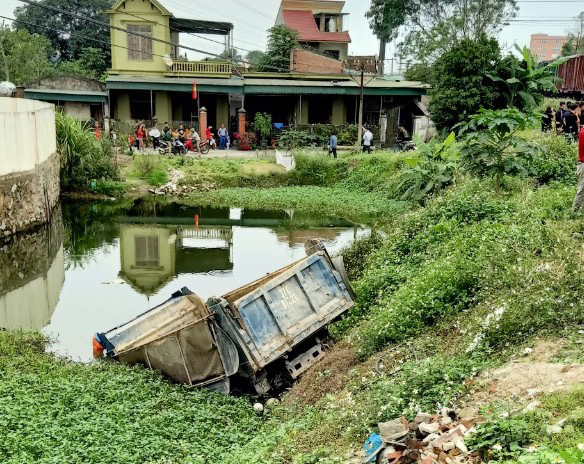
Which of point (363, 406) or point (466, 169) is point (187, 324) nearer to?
point (363, 406)

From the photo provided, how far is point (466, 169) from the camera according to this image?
50.9 feet

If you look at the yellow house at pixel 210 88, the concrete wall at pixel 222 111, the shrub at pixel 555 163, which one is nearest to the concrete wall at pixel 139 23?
the yellow house at pixel 210 88

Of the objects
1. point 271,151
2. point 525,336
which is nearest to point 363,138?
point 271,151

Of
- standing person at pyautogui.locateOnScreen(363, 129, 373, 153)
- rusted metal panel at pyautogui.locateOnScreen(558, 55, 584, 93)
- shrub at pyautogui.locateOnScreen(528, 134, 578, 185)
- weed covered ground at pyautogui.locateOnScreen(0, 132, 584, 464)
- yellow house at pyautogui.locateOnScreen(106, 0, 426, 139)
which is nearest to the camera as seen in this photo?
weed covered ground at pyautogui.locateOnScreen(0, 132, 584, 464)

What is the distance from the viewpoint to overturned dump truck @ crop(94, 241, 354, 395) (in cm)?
917

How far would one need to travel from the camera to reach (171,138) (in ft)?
103

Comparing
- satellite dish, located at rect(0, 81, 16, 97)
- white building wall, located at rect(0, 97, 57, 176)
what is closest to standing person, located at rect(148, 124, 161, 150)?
satellite dish, located at rect(0, 81, 16, 97)

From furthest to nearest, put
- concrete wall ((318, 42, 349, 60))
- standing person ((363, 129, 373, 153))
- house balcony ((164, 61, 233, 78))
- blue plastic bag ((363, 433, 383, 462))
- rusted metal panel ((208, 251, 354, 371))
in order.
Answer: concrete wall ((318, 42, 349, 60)), house balcony ((164, 61, 233, 78)), standing person ((363, 129, 373, 153)), rusted metal panel ((208, 251, 354, 371)), blue plastic bag ((363, 433, 383, 462))

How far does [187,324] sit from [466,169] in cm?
883

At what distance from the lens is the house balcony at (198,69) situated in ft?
118

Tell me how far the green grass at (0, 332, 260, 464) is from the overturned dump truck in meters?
0.36

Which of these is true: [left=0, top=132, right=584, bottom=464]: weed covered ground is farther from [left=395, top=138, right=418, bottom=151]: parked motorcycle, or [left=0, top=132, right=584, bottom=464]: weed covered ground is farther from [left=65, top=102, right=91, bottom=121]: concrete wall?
[left=65, top=102, right=91, bottom=121]: concrete wall

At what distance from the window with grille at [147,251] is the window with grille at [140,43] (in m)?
18.9

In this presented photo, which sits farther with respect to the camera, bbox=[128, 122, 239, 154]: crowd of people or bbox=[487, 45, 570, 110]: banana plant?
bbox=[128, 122, 239, 154]: crowd of people
